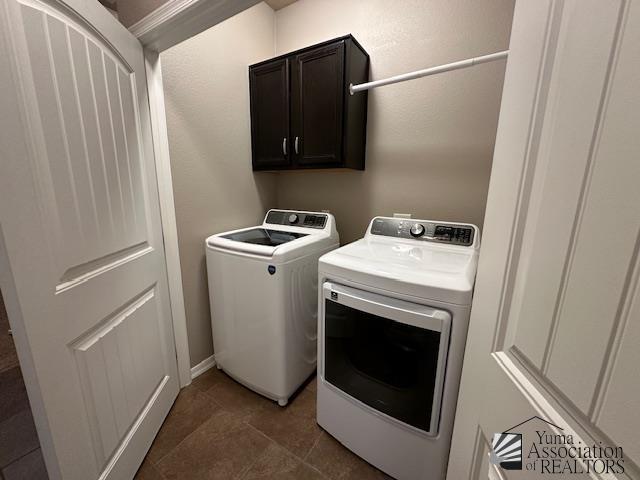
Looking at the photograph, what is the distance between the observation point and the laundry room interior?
36cm

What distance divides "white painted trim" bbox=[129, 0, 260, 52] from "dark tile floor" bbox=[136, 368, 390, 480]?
196cm

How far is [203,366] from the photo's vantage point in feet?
6.09

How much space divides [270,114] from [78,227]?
138 centimetres

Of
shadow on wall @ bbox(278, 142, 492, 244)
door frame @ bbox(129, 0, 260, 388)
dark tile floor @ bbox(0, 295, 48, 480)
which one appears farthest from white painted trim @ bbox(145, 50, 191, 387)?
shadow on wall @ bbox(278, 142, 492, 244)

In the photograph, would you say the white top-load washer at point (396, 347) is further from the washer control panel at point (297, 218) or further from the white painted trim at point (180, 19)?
the white painted trim at point (180, 19)

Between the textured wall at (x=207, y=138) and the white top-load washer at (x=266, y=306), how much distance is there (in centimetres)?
14

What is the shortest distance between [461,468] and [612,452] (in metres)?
0.47

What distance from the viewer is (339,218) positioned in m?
2.07

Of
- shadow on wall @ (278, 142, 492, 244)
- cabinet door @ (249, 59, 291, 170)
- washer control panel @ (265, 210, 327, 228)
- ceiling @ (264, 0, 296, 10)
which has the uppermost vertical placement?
ceiling @ (264, 0, 296, 10)

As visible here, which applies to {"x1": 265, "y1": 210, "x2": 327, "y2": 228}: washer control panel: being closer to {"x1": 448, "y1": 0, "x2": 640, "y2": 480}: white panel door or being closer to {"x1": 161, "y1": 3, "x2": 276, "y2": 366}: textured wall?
{"x1": 161, "y1": 3, "x2": 276, "y2": 366}: textured wall

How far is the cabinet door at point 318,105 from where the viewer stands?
5.17 feet

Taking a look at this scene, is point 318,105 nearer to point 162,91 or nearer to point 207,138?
point 207,138

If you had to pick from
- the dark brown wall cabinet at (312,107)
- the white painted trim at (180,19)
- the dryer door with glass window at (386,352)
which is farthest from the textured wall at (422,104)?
the white painted trim at (180,19)

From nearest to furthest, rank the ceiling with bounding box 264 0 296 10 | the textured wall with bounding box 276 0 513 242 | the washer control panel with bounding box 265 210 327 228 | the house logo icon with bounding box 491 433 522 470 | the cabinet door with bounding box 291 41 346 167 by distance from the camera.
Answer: the house logo icon with bounding box 491 433 522 470, the textured wall with bounding box 276 0 513 242, the cabinet door with bounding box 291 41 346 167, the washer control panel with bounding box 265 210 327 228, the ceiling with bounding box 264 0 296 10
